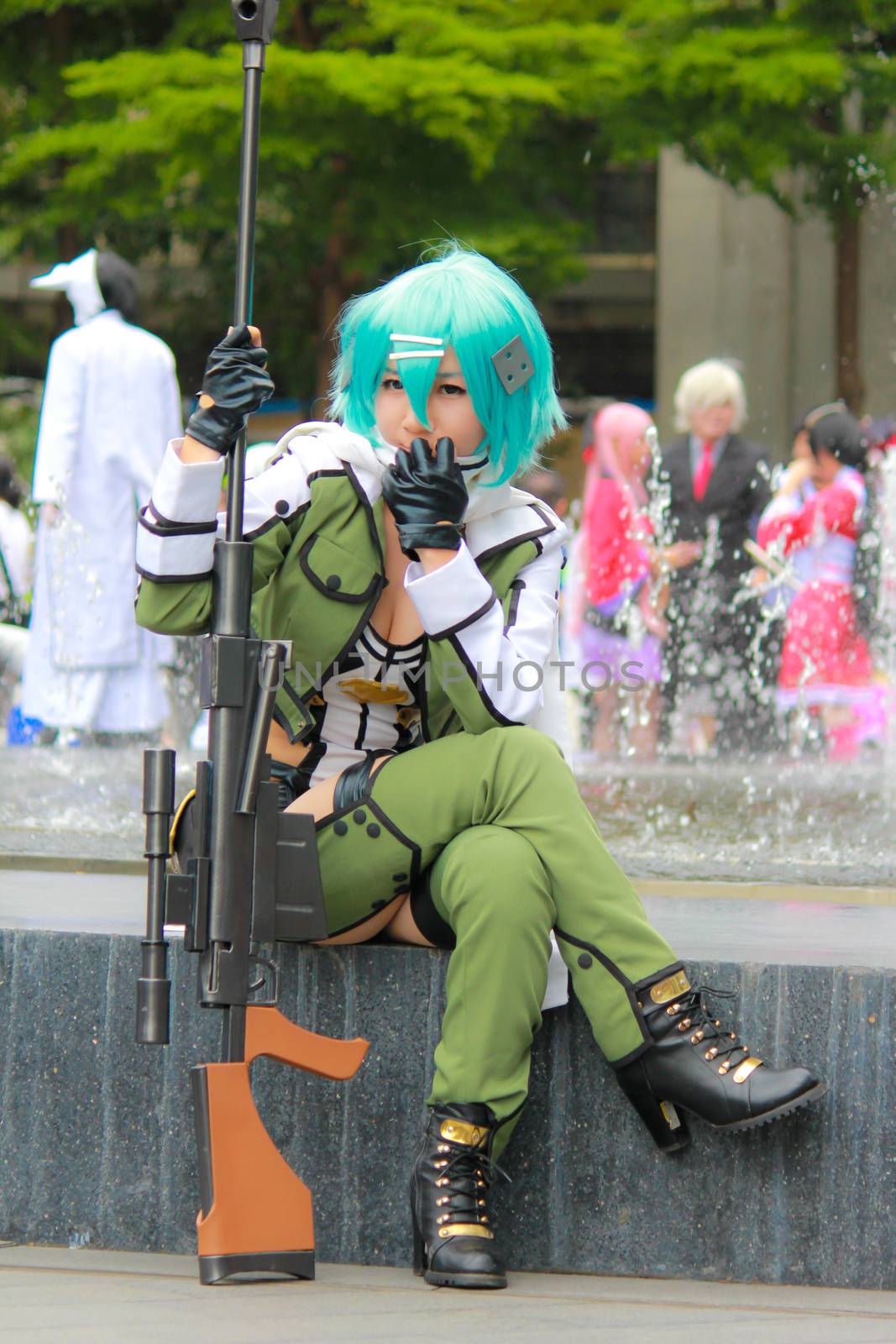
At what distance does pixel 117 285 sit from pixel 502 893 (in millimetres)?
5610

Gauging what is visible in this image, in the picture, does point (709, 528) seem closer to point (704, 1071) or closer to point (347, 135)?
point (347, 135)

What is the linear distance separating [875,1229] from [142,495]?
5.74 meters

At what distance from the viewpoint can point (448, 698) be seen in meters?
2.97

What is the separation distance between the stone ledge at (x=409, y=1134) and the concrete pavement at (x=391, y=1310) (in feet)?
0.18

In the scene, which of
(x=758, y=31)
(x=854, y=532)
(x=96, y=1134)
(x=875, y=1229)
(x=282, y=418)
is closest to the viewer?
(x=875, y=1229)

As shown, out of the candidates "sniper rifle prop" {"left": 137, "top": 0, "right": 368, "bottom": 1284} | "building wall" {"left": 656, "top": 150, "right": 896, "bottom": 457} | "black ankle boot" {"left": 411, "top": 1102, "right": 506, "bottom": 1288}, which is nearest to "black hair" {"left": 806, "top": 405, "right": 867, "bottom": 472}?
"sniper rifle prop" {"left": 137, "top": 0, "right": 368, "bottom": 1284}

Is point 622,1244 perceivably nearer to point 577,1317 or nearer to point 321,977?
point 577,1317

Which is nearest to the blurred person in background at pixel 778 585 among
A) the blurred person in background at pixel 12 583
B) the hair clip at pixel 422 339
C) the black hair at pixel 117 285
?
the black hair at pixel 117 285

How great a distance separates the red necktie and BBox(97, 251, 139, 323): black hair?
7.99 feet

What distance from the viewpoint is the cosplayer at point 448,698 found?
2.72m

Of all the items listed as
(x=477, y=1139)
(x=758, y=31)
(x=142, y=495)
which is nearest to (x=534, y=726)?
(x=477, y=1139)

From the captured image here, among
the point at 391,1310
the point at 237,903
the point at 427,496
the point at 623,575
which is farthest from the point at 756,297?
the point at 391,1310

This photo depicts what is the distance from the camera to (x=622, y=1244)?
2.87 m

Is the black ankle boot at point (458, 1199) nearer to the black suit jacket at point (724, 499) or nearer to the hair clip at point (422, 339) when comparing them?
the hair clip at point (422, 339)
